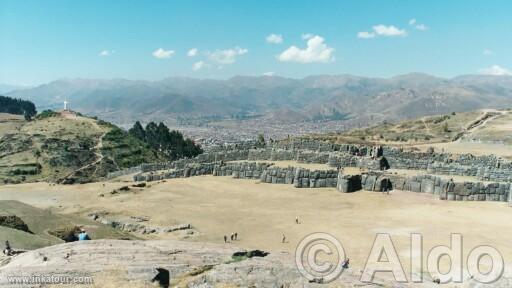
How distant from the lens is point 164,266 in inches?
663

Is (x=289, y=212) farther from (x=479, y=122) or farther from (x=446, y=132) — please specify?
(x=479, y=122)

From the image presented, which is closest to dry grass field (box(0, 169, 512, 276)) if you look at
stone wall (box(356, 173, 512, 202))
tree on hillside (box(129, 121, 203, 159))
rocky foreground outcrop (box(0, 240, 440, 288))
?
stone wall (box(356, 173, 512, 202))

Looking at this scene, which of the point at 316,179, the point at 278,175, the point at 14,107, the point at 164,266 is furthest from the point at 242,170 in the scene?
the point at 14,107

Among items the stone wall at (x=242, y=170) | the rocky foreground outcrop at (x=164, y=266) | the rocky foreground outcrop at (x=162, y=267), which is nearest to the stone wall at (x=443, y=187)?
the stone wall at (x=242, y=170)

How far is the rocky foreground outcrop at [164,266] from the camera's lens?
48.4 feet

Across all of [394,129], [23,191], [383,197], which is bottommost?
[23,191]

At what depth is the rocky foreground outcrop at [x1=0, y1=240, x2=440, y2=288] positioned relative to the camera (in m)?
14.7

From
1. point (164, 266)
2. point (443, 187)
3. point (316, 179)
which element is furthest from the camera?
point (316, 179)

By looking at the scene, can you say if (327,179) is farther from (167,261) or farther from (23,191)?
(23,191)

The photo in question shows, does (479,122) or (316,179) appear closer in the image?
(316,179)

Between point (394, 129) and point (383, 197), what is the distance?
72.7 m

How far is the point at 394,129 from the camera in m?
112

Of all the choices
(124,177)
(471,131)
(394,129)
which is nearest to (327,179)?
(124,177)

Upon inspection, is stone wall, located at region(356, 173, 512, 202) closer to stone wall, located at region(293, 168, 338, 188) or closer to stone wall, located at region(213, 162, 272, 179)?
stone wall, located at region(293, 168, 338, 188)
